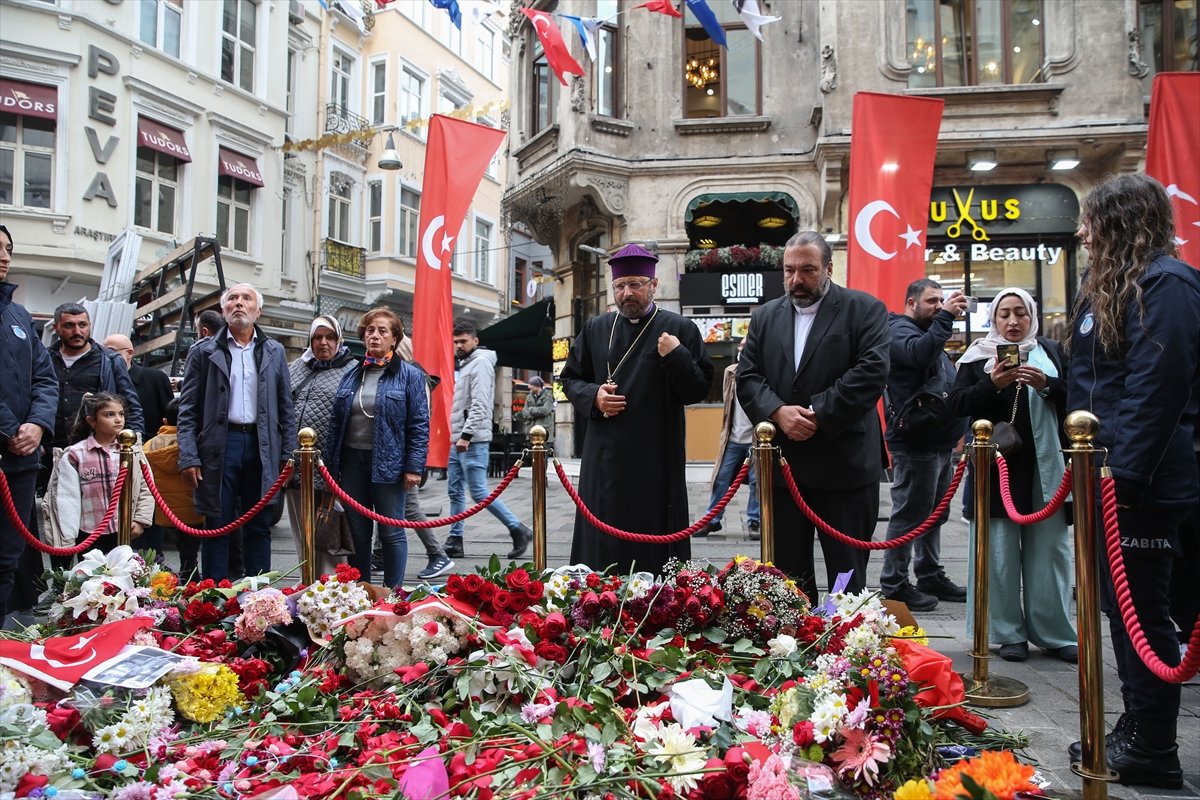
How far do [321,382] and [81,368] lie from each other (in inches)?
73.6

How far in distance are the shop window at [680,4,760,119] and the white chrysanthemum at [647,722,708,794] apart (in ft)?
47.3

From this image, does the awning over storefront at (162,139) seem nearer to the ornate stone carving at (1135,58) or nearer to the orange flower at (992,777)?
the ornate stone carving at (1135,58)

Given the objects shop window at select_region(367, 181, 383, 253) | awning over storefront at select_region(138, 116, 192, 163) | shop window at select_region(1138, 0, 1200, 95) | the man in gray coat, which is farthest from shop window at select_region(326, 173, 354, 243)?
the man in gray coat

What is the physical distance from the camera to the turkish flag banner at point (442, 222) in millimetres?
7398

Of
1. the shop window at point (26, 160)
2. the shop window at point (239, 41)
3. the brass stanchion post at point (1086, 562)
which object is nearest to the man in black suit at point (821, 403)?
the brass stanchion post at point (1086, 562)

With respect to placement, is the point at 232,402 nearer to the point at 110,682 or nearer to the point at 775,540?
the point at 110,682

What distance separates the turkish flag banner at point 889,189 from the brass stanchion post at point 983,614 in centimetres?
461

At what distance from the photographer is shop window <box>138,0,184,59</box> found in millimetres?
18531

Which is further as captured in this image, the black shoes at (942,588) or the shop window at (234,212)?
the shop window at (234,212)

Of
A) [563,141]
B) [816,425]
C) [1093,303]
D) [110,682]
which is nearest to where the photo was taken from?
[110,682]

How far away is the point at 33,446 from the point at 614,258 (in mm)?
2993

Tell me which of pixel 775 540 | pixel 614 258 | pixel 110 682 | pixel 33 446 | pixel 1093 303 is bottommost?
pixel 110 682

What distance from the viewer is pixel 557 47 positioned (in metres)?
10.8

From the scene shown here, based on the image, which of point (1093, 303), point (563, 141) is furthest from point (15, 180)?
point (1093, 303)
